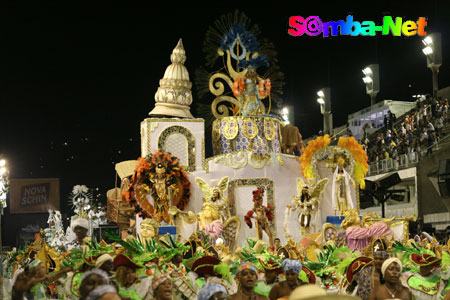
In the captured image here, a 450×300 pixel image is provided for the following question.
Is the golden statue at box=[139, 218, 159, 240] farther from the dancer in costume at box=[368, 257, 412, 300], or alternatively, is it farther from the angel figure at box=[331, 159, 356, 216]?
the dancer in costume at box=[368, 257, 412, 300]

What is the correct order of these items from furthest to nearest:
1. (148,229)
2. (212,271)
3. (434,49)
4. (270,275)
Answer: (434,49), (148,229), (212,271), (270,275)

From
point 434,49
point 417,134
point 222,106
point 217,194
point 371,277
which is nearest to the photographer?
point 371,277

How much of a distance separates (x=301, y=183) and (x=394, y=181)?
4915 millimetres

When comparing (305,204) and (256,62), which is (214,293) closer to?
(305,204)

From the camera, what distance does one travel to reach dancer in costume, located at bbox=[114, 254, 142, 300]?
749 centimetres

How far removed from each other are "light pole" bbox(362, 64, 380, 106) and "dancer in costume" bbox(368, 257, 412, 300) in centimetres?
3359

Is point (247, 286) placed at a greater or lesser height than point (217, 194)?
lesser

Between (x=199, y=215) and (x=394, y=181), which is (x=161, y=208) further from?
(x=394, y=181)

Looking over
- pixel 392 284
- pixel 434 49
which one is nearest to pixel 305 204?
pixel 392 284

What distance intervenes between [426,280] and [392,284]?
0.87 metres

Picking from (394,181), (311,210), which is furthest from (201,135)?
(394,181)

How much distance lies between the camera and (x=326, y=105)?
46531 millimetres

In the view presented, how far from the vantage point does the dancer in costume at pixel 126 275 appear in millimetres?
7486

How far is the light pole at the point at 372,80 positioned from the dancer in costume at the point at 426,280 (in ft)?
108
